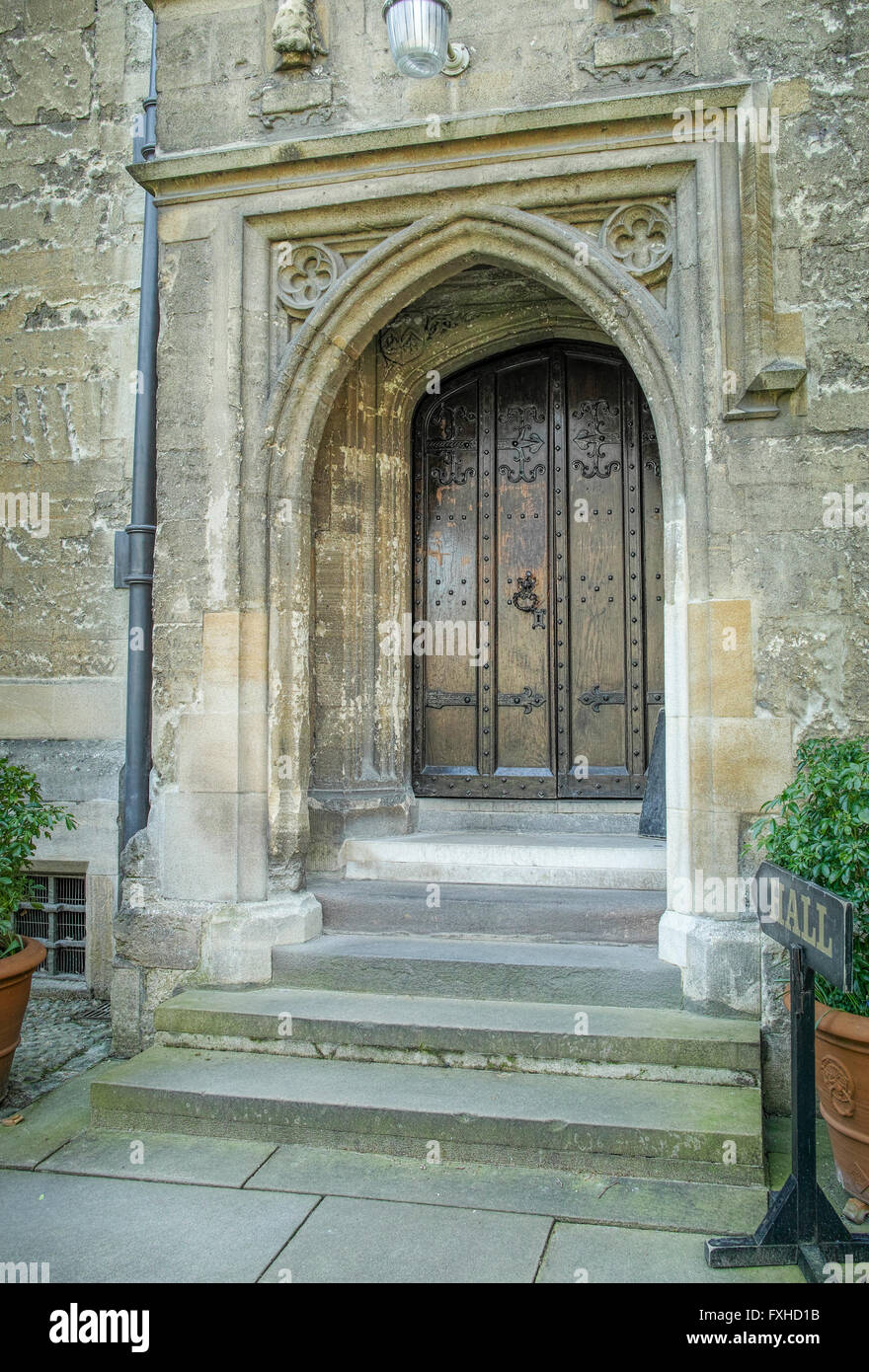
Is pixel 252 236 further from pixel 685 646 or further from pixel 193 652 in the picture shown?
pixel 685 646

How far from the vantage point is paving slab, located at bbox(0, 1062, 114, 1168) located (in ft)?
11.0

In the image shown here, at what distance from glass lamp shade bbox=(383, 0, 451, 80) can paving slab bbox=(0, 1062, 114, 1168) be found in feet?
12.4

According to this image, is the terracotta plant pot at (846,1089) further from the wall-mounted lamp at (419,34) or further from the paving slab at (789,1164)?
the wall-mounted lamp at (419,34)

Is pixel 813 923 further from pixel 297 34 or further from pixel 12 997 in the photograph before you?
pixel 297 34

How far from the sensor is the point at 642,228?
4000 mm

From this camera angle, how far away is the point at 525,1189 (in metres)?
2.96

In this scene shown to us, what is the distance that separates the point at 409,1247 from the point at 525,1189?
0.45m

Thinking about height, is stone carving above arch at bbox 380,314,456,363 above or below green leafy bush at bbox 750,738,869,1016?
above

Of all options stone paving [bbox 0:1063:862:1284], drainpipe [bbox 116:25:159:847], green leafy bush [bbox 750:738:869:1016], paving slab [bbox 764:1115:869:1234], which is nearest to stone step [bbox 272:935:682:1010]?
paving slab [bbox 764:1115:869:1234]

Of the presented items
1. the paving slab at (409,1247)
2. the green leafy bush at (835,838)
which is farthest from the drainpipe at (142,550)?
the green leafy bush at (835,838)

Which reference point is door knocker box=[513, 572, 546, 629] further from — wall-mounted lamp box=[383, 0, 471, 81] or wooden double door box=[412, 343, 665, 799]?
wall-mounted lamp box=[383, 0, 471, 81]

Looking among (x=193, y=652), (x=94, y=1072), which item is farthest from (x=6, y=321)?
(x=94, y=1072)

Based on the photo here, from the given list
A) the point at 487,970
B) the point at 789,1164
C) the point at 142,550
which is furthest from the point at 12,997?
the point at 789,1164

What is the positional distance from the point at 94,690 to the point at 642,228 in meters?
3.51
